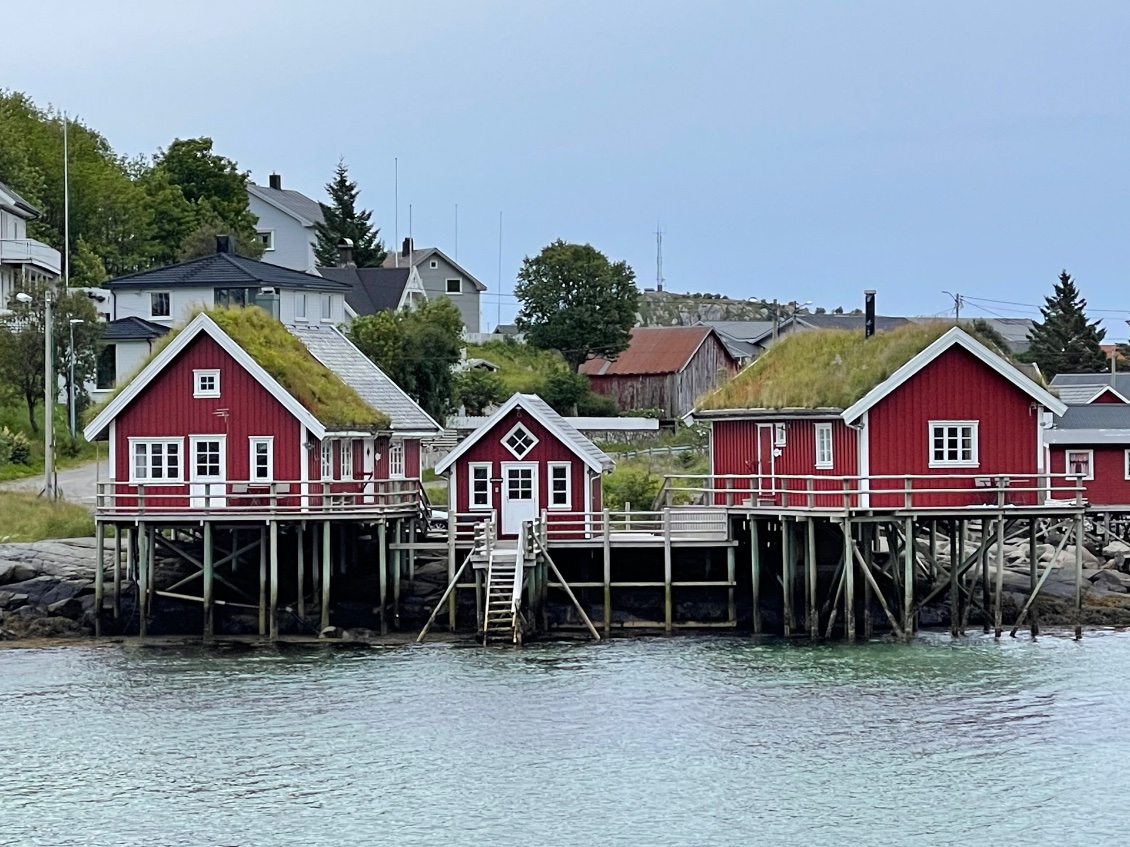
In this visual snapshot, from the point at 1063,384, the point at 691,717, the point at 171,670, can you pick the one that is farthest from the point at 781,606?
the point at 1063,384

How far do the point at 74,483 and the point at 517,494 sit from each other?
717 inches

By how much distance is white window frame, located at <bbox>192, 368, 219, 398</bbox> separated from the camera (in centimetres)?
4544

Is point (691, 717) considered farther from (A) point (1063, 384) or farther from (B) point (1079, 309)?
(B) point (1079, 309)

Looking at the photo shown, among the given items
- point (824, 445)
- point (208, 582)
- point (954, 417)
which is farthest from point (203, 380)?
point (954, 417)

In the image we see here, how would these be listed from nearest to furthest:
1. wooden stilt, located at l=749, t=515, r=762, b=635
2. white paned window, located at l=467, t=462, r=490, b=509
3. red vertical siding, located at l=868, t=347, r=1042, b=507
Answer: red vertical siding, located at l=868, t=347, r=1042, b=507
wooden stilt, located at l=749, t=515, r=762, b=635
white paned window, located at l=467, t=462, r=490, b=509

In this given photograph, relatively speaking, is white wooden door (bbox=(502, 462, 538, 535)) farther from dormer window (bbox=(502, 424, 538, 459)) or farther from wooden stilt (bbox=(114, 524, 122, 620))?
wooden stilt (bbox=(114, 524, 122, 620))

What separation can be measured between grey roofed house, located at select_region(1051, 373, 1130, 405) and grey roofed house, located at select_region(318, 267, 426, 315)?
101 ft

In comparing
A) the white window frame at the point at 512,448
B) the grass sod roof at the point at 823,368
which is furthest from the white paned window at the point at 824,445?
the white window frame at the point at 512,448

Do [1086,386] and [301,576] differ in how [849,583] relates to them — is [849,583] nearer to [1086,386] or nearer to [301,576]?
[301,576]

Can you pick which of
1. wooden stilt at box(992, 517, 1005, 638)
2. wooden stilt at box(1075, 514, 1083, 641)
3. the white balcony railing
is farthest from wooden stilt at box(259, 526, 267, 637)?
the white balcony railing

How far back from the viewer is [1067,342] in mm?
102688

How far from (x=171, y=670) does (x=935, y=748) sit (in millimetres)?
15702

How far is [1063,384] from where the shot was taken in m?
75.4

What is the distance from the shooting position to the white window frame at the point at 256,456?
148 feet
